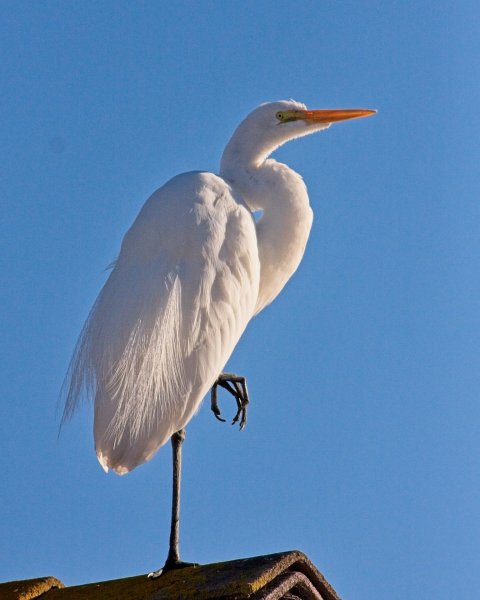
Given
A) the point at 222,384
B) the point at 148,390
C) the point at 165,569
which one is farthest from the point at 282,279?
the point at 165,569

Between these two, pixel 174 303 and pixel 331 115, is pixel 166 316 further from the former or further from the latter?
pixel 331 115

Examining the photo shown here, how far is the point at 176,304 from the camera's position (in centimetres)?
434

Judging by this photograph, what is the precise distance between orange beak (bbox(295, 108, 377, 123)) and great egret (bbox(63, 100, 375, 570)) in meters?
0.52

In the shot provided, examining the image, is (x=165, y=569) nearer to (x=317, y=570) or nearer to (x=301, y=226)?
(x=317, y=570)

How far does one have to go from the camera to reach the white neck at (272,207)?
5.07m

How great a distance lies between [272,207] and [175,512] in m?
1.63

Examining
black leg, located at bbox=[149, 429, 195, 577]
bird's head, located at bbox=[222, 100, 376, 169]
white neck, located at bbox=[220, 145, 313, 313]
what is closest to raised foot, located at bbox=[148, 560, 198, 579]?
black leg, located at bbox=[149, 429, 195, 577]

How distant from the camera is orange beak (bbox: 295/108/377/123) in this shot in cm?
553

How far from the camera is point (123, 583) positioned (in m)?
3.62

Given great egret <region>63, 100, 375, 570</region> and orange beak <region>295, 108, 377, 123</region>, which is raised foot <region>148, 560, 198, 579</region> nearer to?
great egret <region>63, 100, 375, 570</region>

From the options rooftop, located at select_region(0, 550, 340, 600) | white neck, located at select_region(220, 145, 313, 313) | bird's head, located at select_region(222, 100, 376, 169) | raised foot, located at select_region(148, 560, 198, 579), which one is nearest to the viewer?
rooftop, located at select_region(0, 550, 340, 600)

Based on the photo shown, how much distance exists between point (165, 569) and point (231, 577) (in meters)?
0.81

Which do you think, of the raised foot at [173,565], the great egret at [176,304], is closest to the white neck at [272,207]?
the great egret at [176,304]

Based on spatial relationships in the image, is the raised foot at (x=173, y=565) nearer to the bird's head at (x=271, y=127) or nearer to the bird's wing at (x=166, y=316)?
the bird's wing at (x=166, y=316)
